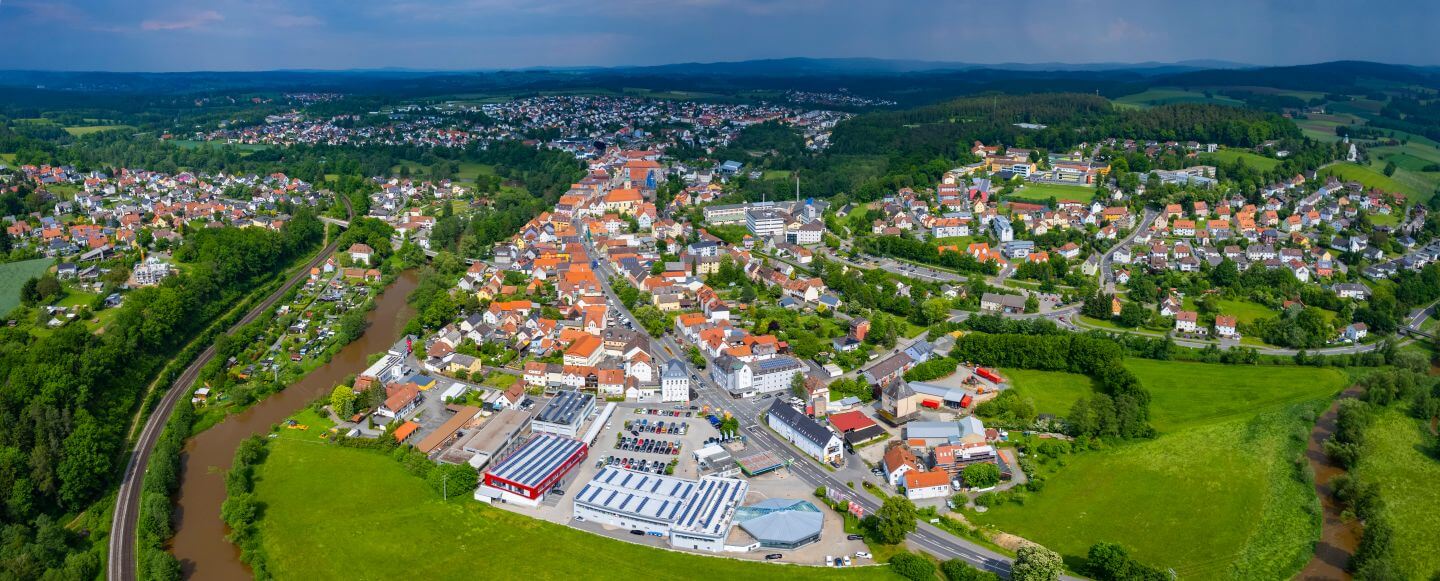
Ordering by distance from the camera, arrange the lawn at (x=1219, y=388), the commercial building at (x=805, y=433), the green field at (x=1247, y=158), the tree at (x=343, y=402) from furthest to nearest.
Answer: the green field at (x=1247, y=158)
the lawn at (x=1219, y=388)
the tree at (x=343, y=402)
the commercial building at (x=805, y=433)

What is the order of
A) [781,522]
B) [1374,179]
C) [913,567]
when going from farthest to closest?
[1374,179] < [781,522] < [913,567]

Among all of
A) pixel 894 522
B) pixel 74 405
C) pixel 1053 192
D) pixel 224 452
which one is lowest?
pixel 224 452

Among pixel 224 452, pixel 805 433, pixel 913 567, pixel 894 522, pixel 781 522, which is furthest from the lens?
pixel 224 452

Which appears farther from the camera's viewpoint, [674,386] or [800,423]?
[674,386]

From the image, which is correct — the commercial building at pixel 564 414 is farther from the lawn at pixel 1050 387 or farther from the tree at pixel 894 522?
the lawn at pixel 1050 387

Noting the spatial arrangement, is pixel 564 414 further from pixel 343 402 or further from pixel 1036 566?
pixel 1036 566

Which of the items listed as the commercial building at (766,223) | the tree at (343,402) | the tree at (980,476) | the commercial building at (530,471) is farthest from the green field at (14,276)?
the tree at (980,476)

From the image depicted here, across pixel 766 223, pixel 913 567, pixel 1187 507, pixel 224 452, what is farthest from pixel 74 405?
pixel 766 223

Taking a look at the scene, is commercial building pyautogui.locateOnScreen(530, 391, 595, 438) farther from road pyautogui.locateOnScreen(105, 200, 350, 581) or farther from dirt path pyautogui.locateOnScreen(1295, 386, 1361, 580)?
dirt path pyautogui.locateOnScreen(1295, 386, 1361, 580)
